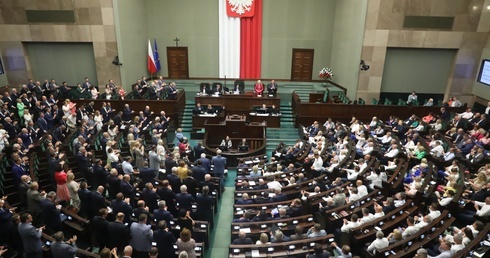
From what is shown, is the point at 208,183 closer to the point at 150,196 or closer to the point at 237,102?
the point at 150,196

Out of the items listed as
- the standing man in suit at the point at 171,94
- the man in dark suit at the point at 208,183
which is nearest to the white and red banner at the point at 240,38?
the standing man in suit at the point at 171,94

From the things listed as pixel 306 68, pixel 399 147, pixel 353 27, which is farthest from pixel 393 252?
pixel 306 68

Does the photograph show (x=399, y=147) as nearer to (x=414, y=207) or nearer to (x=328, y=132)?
(x=328, y=132)

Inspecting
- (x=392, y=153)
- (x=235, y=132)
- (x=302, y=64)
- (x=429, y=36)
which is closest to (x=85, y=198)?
(x=235, y=132)

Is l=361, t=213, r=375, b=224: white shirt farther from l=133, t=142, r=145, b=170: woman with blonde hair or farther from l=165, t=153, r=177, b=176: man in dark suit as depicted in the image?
l=133, t=142, r=145, b=170: woman with blonde hair

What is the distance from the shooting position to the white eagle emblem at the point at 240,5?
67.0 feet

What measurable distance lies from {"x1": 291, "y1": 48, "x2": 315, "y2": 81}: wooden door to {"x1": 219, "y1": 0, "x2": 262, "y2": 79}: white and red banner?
86.5 inches

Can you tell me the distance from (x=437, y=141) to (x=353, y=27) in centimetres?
858

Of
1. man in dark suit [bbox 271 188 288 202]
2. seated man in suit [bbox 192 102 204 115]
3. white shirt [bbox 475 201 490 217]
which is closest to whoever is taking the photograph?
white shirt [bbox 475 201 490 217]

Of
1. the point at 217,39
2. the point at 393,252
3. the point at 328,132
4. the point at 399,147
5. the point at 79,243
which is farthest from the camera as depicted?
the point at 217,39

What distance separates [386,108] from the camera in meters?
15.9

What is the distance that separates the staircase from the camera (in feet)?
49.3

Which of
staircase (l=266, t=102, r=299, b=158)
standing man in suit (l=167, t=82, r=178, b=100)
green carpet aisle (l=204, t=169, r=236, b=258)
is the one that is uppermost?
standing man in suit (l=167, t=82, r=178, b=100)

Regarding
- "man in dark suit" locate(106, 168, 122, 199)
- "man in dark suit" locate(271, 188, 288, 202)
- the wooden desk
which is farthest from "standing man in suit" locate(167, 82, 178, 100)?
"man in dark suit" locate(271, 188, 288, 202)
